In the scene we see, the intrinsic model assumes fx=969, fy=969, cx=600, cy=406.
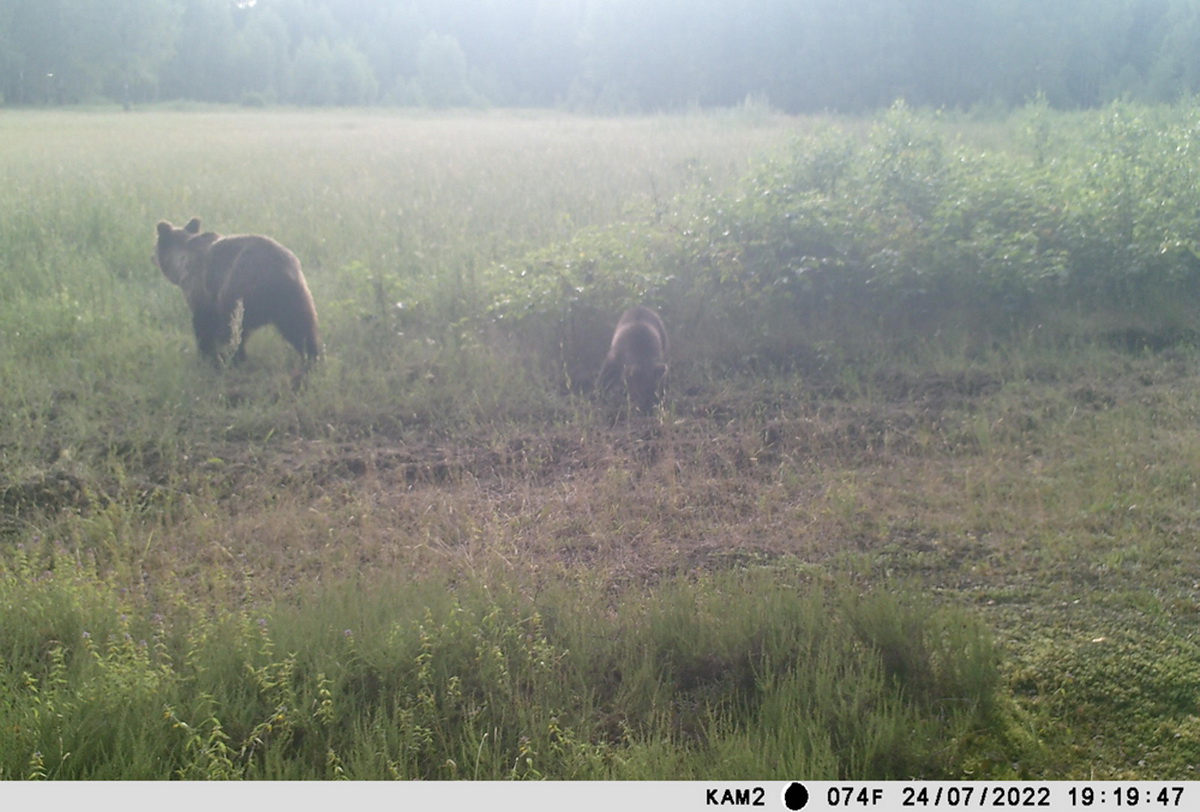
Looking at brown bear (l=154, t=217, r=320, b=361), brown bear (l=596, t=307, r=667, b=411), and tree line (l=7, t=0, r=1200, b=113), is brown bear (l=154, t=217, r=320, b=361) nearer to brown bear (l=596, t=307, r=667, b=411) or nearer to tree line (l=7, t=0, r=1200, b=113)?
brown bear (l=596, t=307, r=667, b=411)

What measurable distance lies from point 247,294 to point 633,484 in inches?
173

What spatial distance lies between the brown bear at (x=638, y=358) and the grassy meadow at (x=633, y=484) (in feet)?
0.82

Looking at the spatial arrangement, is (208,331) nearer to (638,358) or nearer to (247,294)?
(247,294)

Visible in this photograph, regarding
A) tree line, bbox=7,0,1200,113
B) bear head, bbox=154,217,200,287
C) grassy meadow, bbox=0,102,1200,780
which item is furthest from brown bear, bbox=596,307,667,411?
tree line, bbox=7,0,1200,113

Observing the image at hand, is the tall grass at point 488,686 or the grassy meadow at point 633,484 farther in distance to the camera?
the grassy meadow at point 633,484

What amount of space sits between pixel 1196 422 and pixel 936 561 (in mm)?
3026

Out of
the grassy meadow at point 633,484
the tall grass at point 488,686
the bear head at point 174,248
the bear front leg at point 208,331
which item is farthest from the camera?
the bear head at point 174,248

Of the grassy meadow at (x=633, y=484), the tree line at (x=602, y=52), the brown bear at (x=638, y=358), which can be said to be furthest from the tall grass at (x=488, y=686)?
the tree line at (x=602, y=52)

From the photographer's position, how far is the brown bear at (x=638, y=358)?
7977mm

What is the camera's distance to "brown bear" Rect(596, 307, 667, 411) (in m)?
7.98

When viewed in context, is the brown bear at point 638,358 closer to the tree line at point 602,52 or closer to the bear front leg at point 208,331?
the bear front leg at point 208,331

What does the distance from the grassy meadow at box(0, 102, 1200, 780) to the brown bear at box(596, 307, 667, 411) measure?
0.25m

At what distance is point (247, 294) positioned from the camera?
28.5 ft

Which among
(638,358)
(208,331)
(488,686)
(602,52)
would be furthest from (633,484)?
(602,52)
